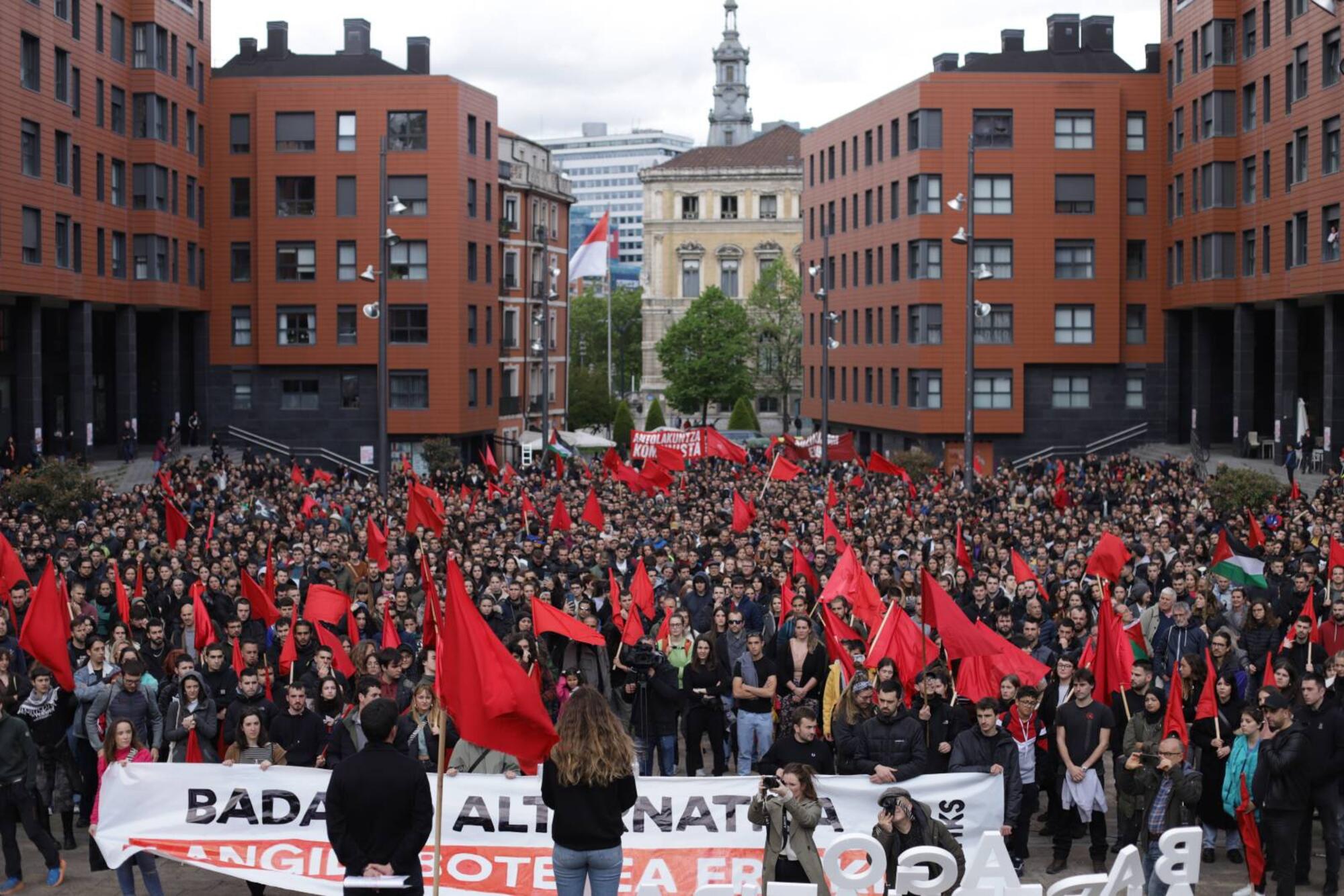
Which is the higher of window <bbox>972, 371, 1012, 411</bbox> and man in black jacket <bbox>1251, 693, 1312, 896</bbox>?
window <bbox>972, 371, 1012, 411</bbox>

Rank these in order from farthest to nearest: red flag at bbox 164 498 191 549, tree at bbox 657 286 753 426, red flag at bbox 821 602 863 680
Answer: tree at bbox 657 286 753 426
red flag at bbox 164 498 191 549
red flag at bbox 821 602 863 680

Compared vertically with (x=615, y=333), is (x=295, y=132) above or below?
above

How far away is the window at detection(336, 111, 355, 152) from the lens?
64.4 meters

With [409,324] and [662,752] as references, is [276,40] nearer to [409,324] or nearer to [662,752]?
[409,324]

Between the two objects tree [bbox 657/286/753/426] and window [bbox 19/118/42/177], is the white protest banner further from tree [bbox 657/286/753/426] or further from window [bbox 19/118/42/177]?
tree [bbox 657/286/753/426]

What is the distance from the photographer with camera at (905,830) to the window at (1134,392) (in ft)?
185

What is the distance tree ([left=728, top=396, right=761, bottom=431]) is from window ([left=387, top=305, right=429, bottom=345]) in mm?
35536

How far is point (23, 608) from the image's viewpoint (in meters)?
19.0

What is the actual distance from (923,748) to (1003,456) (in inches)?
2094

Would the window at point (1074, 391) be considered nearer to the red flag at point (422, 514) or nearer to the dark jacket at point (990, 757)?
the red flag at point (422, 514)

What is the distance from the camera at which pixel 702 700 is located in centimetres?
1541

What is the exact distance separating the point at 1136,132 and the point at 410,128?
27.0 metres

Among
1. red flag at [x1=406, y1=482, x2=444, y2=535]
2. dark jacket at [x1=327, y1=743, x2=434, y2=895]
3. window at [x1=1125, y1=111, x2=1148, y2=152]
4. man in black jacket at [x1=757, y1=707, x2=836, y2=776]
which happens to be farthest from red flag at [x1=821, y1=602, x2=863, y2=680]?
window at [x1=1125, y1=111, x2=1148, y2=152]

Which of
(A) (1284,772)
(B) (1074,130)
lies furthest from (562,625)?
(B) (1074,130)
